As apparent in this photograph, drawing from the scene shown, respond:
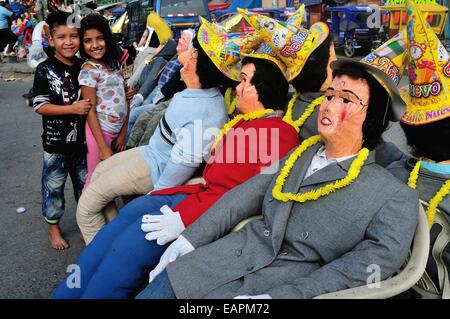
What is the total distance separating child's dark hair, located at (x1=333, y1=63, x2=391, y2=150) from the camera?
6.00 feet

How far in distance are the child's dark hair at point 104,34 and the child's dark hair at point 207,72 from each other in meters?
0.76

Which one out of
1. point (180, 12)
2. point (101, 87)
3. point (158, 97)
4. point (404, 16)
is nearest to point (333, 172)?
point (101, 87)

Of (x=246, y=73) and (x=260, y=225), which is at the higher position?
(x=246, y=73)

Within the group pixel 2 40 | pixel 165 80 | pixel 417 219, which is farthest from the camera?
pixel 2 40

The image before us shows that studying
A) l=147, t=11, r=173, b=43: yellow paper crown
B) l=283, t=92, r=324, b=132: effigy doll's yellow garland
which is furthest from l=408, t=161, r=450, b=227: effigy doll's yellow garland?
l=147, t=11, r=173, b=43: yellow paper crown

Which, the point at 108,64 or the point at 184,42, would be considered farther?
the point at 108,64

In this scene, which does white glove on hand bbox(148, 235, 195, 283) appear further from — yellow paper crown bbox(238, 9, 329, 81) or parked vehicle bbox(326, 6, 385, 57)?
parked vehicle bbox(326, 6, 385, 57)

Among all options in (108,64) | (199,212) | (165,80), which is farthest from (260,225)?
(165,80)

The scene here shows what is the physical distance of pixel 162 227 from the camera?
6.84 feet

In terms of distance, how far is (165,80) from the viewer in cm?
380

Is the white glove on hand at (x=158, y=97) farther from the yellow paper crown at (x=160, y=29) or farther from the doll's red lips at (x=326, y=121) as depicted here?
the doll's red lips at (x=326, y=121)
